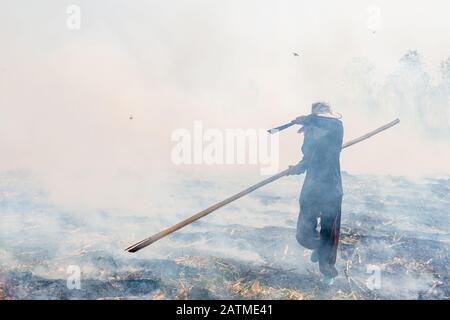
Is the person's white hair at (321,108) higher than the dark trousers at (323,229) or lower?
higher

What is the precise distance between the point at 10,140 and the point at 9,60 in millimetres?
962

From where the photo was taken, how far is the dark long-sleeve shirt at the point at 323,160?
5.67 metres

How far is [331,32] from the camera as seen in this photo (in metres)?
5.85

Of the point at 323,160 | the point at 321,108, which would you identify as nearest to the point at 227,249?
the point at 323,160

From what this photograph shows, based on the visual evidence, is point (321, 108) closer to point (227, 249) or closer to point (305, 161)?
point (305, 161)

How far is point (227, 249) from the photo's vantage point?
18.8 ft

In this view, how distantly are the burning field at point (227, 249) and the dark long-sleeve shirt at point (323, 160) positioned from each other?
23 cm

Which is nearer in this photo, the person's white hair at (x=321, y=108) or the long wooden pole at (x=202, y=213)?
the long wooden pole at (x=202, y=213)

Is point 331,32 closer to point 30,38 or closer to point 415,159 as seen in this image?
point 415,159

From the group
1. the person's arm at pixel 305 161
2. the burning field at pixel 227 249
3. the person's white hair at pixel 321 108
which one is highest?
the person's white hair at pixel 321 108

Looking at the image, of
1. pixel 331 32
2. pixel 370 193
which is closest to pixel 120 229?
pixel 370 193

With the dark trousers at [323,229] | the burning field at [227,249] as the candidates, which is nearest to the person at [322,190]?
the dark trousers at [323,229]

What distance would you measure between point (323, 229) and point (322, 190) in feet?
1.50

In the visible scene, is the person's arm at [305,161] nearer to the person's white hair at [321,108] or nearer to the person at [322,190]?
the person at [322,190]
